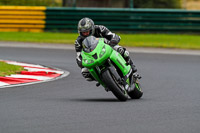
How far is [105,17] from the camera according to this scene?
74.7ft

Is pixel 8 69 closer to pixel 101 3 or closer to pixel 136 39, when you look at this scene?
pixel 136 39

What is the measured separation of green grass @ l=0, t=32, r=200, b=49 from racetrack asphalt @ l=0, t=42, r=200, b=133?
559 centimetres

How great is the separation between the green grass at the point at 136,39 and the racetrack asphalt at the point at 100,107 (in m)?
5.59

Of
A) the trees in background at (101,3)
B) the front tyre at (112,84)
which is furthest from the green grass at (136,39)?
the front tyre at (112,84)

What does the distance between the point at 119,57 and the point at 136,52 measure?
895 cm

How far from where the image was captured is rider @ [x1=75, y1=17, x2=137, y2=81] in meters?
8.60

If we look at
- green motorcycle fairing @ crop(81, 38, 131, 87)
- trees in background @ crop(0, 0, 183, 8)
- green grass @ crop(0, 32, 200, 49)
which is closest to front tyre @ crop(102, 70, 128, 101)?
green motorcycle fairing @ crop(81, 38, 131, 87)

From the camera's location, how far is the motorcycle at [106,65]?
8.16m

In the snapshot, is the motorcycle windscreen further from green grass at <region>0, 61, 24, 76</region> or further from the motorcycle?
green grass at <region>0, 61, 24, 76</region>

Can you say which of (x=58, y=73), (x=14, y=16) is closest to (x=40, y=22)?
(x=14, y=16)

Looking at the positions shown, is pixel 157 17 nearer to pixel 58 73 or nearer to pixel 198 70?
pixel 198 70

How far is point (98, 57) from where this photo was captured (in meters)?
8.12

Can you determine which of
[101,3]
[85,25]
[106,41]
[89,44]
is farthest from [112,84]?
[101,3]

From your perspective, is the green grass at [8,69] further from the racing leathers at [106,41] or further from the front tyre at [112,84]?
the front tyre at [112,84]
